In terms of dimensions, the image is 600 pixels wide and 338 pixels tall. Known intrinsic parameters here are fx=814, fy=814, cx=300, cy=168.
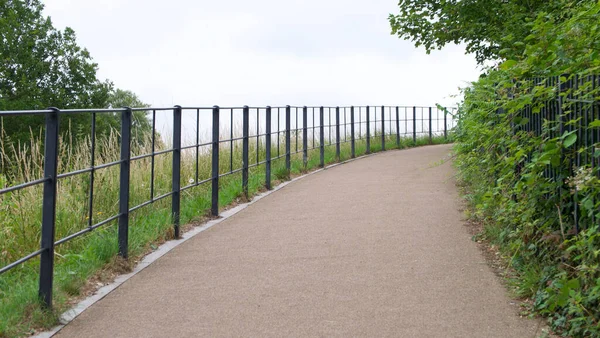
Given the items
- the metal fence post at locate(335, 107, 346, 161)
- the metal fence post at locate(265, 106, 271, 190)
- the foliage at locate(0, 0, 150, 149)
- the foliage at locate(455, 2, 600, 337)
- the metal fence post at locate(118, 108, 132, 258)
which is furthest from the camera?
the foliage at locate(0, 0, 150, 149)

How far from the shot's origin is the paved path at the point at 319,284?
6.39m

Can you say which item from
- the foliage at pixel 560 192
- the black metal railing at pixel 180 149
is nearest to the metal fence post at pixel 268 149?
the black metal railing at pixel 180 149

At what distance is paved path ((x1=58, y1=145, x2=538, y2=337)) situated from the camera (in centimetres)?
639

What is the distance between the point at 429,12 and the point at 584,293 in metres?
23.5

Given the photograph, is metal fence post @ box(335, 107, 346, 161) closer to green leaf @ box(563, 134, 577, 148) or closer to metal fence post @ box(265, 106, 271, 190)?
metal fence post @ box(265, 106, 271, 190)

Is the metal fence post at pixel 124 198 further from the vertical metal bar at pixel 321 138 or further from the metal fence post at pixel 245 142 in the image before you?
the vertical metal bar at pixel 321 138

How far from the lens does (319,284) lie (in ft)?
25.3

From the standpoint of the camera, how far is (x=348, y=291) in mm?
7430

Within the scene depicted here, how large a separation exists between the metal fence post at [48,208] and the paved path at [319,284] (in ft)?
1.35

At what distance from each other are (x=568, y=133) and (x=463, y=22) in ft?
67.7

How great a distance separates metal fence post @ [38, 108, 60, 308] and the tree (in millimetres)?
17216

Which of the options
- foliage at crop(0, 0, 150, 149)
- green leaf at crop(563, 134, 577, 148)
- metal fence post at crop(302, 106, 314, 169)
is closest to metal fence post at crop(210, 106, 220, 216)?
green leaf at crop(563, 134, 577, 148)

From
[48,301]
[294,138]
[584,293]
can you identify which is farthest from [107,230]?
[294,138]

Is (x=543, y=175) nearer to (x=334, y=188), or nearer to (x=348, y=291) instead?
(x=348, y=291)
